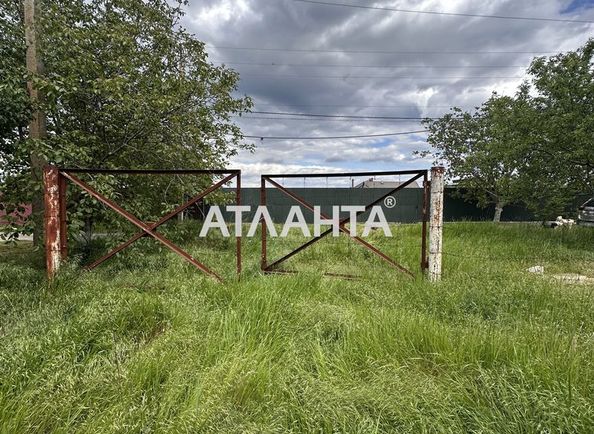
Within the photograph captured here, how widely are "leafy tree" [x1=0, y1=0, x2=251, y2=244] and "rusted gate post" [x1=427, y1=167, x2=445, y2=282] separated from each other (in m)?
4.21

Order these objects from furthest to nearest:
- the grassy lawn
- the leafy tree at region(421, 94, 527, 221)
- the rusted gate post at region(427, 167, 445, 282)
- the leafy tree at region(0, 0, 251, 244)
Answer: the leafy tree at region(421, 94, 527, 221), the leafy tree at region(0, 0, 251, 244), the rusted gate post at region(427, 167, 445, 282), the grassy lawn

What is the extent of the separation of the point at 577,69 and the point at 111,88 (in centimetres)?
890

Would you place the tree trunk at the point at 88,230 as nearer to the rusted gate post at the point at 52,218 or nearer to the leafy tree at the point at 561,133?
the rusted gate post at the point at 52,218

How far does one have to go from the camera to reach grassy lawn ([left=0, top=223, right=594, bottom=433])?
5.57ft

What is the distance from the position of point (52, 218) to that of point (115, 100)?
7.49ft

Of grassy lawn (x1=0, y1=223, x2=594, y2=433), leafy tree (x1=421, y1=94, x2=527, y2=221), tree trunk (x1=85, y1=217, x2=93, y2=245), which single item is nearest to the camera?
grassy lawn (x1=0, y1=223, x2=594, y2=433)

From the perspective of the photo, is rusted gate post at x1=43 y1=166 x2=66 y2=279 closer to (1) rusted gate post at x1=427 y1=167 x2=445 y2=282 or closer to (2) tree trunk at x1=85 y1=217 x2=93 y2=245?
(2) tree trunk at x1=85 y1=217 x2=93 y2=245

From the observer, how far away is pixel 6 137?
4883mm

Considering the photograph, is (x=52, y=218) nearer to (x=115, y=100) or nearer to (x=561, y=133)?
(x=115, y=100)

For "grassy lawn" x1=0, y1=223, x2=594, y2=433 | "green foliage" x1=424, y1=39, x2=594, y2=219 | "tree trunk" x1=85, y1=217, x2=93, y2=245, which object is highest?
"green foliage" x1=424, y1=39, x2=594, y2=219

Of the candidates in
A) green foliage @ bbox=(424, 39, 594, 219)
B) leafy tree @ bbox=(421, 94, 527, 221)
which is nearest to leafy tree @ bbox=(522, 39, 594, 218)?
green foliage @ bbox=(424, 39, 594, 219)

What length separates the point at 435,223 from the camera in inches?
151

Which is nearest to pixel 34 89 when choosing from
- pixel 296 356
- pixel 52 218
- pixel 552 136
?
pixel 52 218

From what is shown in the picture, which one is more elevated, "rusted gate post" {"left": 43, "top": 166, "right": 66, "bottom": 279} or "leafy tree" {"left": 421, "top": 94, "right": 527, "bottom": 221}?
"leafy tree" {"left": 421, "top": 94, "right": 527, "bottom": 221}
